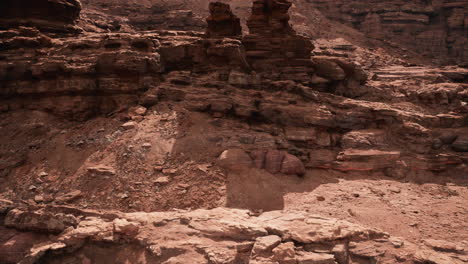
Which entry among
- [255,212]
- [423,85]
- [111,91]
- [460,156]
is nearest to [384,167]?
[460,156]

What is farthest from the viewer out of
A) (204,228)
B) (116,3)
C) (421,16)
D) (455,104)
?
(421,16)

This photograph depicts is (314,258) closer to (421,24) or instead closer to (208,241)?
(208,241)

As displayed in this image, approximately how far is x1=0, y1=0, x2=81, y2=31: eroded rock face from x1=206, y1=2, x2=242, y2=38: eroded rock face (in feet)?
25.9

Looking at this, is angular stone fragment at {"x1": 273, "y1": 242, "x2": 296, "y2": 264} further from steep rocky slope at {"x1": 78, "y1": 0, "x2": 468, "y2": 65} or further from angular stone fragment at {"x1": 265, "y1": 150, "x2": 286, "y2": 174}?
steep rocky slope at {"x1": 78, "y1": 0, "x2": 468, "y2": 65}

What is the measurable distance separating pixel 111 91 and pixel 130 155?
4.13 metres

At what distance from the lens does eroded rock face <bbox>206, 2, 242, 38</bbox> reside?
1551cm

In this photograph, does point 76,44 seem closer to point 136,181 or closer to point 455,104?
point 136,181

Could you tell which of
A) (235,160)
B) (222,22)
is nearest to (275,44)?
(222,22)

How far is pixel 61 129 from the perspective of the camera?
500 inches

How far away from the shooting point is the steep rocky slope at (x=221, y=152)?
829 centimetres

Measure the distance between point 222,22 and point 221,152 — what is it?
8232mm

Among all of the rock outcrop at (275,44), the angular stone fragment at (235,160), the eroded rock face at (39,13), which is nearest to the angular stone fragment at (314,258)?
the angular stone fragment at (235,160)

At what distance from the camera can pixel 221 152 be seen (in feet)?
38.8

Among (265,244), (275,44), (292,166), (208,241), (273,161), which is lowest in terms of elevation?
(208,241)
